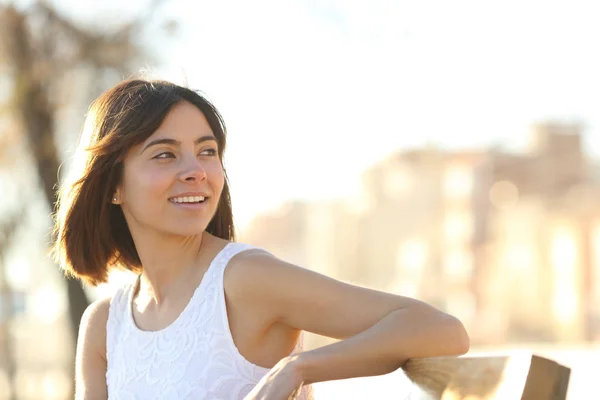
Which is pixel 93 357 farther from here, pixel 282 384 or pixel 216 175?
pixel 282 384

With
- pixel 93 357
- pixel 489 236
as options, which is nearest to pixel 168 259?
pixel 93 357

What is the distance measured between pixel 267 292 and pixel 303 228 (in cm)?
6250

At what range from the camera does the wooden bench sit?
5.04 feet

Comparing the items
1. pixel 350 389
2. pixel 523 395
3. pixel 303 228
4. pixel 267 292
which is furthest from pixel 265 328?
pixel 303 228

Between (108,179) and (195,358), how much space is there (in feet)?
1.67

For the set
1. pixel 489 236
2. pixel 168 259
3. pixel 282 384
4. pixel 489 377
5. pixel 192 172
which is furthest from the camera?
pixel 489 236

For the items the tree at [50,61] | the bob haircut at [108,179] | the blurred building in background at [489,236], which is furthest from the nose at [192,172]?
the blurred building in background at [489,236]

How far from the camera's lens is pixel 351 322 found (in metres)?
2.03

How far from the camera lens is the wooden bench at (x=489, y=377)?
5.04ft

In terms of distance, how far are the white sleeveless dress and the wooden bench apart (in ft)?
1.27

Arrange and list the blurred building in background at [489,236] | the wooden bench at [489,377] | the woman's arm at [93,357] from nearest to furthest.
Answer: the wooden bench at [489,377], the woman's arm at [93,357], the blurred building in background at [489,236]

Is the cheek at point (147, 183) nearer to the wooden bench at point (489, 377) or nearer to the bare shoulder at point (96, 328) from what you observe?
the bare shoulder at point (96, 328)

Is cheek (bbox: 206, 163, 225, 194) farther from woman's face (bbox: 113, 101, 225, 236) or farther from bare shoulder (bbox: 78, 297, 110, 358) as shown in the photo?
bare shoulder (bbox: 78, 297, 110, 358)

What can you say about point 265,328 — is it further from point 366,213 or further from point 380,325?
point 366,213
